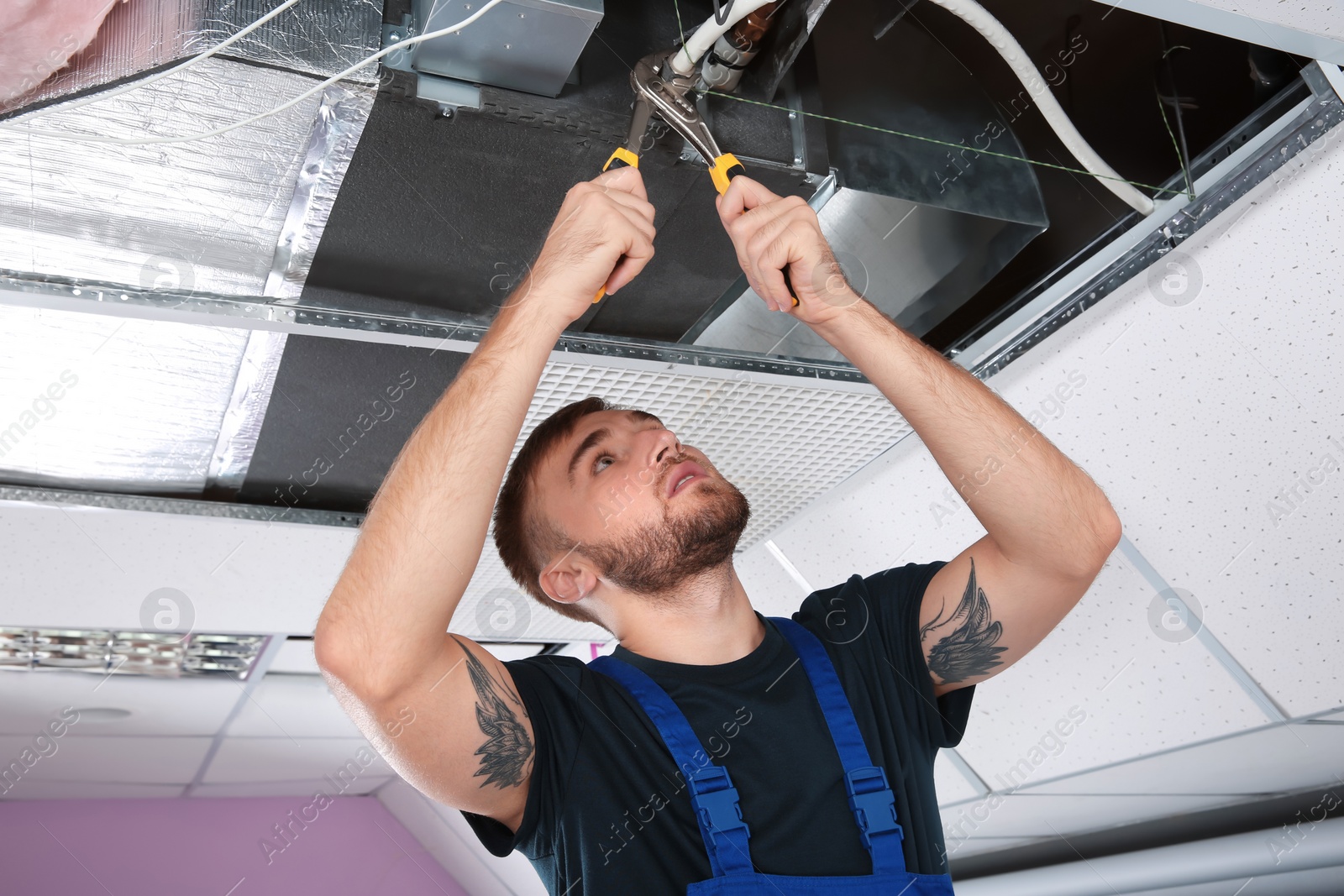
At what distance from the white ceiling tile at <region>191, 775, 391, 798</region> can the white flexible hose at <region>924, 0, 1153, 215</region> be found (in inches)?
136

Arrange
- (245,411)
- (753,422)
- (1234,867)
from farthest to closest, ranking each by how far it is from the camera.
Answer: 1. (1234,867)
2. (753,422)
3. (245,411)

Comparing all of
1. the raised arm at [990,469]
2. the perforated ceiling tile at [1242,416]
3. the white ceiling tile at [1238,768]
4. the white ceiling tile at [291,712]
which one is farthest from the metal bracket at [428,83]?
the white ceiling tile at [291,712]

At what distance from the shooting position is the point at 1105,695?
1800 millimetres

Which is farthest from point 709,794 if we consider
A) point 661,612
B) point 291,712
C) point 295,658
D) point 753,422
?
point 291,712

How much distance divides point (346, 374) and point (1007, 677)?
1.42m

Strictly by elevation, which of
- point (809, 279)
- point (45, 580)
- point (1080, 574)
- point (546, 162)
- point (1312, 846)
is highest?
point (45, 580)

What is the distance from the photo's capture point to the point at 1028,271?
53.5 inches

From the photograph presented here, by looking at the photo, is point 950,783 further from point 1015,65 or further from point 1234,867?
point 1015,65

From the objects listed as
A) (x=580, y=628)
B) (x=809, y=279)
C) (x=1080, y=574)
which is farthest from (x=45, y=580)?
(x=1080, y=574)

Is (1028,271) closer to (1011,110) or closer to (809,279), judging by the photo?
(1011,110)

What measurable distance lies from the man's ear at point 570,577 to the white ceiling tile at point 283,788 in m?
2.86

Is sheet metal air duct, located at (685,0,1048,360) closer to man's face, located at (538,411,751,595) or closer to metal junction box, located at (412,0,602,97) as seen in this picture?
man's face, located at (538,411,751,595)

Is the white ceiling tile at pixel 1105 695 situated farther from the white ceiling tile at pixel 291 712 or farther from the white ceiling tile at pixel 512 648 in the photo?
the white ceiling tile at pixel 291 712

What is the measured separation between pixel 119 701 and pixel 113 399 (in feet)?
5.48
